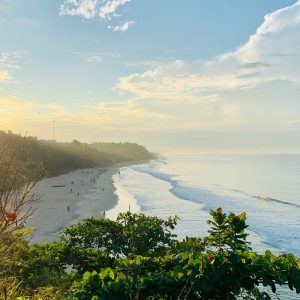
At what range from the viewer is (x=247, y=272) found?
15.5 feet

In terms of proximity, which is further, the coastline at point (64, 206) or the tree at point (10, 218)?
the coastline at point (64, 206)

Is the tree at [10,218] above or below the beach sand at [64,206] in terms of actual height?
above

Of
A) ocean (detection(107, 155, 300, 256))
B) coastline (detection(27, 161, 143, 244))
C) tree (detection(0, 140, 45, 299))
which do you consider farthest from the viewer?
coastline (detection(27, 161, 143, 244))

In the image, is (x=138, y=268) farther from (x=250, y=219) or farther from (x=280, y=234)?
(x=250, y=219)

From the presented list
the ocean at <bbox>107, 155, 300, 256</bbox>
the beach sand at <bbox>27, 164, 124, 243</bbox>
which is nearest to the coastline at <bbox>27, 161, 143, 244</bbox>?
the beach sand at <bbox>27, 164, 124, 243</bbox>

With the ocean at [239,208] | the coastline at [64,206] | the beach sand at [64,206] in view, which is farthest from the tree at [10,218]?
the ocean at [239,208]

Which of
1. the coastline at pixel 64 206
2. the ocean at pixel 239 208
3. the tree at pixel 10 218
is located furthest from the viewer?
the coastline at pixel 64 206

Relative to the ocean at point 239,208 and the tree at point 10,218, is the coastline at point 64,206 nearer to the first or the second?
the ocean at point 239,208

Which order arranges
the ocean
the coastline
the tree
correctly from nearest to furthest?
the tree → the ocean → the coastline

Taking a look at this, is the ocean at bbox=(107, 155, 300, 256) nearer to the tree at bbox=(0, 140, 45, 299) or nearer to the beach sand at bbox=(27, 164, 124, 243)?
the beach sand at bbox=(27, 164, 124, 243)

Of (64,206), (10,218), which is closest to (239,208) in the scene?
(64,206)

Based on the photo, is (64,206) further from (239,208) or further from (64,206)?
(239,208)

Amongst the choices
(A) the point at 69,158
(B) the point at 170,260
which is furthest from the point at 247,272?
(A) the point at 69,158

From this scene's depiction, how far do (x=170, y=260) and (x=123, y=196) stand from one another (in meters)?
54.5
